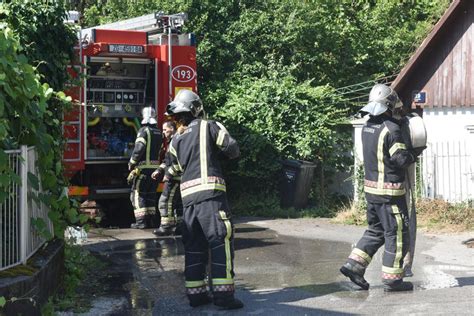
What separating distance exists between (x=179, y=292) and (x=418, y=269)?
103 inches

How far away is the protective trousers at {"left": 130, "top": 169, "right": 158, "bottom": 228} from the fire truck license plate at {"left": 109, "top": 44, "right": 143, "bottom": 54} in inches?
73.6

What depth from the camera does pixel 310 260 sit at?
9000 millimetres

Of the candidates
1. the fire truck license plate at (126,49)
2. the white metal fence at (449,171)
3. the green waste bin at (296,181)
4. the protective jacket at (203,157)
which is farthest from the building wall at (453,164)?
the protective jacket at (203,157)

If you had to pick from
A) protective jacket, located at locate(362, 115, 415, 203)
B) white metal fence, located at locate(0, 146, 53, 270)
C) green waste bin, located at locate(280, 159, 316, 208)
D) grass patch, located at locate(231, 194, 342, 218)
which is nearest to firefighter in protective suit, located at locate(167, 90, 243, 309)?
white metal fence, located at locate(0, 146, 53, 270)

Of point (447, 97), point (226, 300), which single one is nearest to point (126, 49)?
point (447, 97)

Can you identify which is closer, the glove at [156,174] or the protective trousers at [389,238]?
the protective trousers at [389,238]

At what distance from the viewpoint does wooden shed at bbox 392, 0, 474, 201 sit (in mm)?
12734

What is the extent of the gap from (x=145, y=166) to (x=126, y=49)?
1850mm

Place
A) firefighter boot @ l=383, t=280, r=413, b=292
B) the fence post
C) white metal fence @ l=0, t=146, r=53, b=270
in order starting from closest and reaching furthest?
white metal fence @ l=0, t=146, r=53, b=270 < the fence post < firefighter boot @ l=383, t=280, r=413, b=292

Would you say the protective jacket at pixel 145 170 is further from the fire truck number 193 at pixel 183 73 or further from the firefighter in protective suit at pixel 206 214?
the firefighter in protective suit at pixel 206 214

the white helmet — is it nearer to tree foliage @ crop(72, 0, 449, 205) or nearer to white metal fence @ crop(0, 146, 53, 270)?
tree foliage @ crop(72, 0, 449, 205)

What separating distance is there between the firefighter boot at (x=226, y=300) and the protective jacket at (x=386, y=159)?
1.71 meters

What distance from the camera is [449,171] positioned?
41.9 feet

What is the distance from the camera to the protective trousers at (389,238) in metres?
7.10
